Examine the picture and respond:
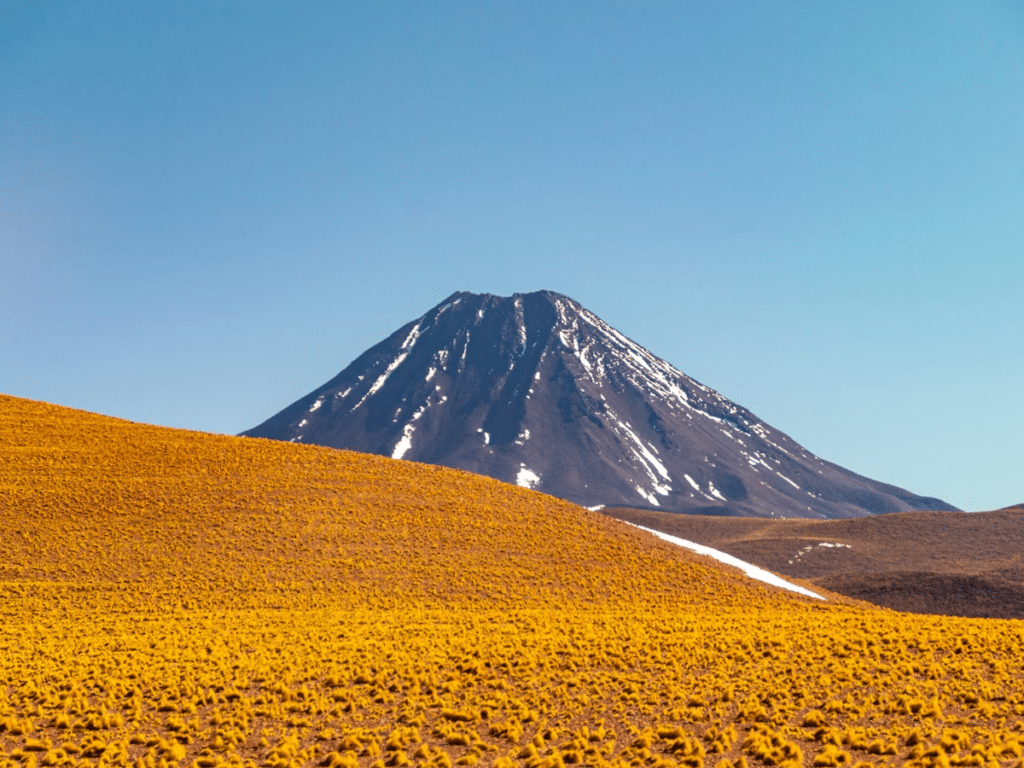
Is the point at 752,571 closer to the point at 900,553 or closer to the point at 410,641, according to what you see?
the point at 410,641

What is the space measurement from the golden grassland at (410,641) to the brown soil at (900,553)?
2540cm

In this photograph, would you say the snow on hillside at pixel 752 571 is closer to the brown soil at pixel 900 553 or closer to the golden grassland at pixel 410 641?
→ the golden grassland at pixel 410 641

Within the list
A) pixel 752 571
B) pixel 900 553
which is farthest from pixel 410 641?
pixel 900 553

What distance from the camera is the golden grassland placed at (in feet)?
60.4

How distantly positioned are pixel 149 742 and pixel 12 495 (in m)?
Result: 34.9

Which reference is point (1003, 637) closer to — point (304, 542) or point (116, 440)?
point (304, 542)

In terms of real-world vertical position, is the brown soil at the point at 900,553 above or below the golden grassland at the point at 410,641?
above

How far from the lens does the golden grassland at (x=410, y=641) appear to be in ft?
60.4

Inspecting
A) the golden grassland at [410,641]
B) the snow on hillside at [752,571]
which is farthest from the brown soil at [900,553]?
the golden grassland at [410,641]

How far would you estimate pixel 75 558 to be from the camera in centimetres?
4100

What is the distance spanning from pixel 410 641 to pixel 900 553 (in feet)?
281

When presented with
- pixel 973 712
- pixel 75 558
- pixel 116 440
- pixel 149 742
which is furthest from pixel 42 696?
pixel 116 440

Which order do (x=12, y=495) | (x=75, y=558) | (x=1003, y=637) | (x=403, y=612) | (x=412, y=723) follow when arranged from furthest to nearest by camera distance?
(x=12, y=495) < (x=75, y=558) < (x=403, y=612) < (x=1003, y=637) < (x=412, y=723)

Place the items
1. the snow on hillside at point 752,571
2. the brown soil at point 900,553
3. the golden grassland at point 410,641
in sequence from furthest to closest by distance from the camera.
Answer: the brown soil at point 900,553 → the snow on hillside at point 752,571 → the golden grassland at point 410,641
